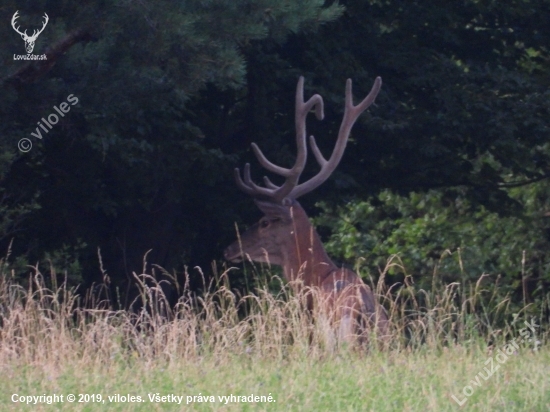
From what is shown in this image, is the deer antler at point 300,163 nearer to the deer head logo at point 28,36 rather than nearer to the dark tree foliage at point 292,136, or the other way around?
the dark tree foliage at point 292,136

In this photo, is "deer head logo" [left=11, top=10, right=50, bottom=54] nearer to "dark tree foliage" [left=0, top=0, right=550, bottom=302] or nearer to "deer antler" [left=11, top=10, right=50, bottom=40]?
"deer antler" [left=11, top=10, right=50, bottom=40]

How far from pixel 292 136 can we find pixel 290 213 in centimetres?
163

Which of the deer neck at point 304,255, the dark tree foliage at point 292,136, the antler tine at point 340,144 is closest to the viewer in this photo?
the deer neck at point 304,255

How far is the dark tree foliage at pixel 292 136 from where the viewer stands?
29.3 feet

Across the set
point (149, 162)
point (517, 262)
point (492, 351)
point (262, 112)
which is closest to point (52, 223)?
point (149, 162)

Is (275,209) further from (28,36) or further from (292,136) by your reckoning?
(28,36)

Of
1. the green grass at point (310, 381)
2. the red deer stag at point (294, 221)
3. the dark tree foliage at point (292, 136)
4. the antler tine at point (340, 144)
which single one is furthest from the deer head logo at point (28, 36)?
the antler tine at point (340, 144)

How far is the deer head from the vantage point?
27.6ft

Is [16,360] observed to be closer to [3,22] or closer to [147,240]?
[3,22]

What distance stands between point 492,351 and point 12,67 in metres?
3.77

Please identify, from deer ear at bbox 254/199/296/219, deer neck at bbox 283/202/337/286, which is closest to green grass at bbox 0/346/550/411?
deer neck at bbox 283/202/337/286

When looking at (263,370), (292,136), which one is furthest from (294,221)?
(263,370)

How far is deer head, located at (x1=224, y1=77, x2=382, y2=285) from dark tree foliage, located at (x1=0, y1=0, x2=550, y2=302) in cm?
60

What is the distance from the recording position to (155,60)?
22.0 ft
